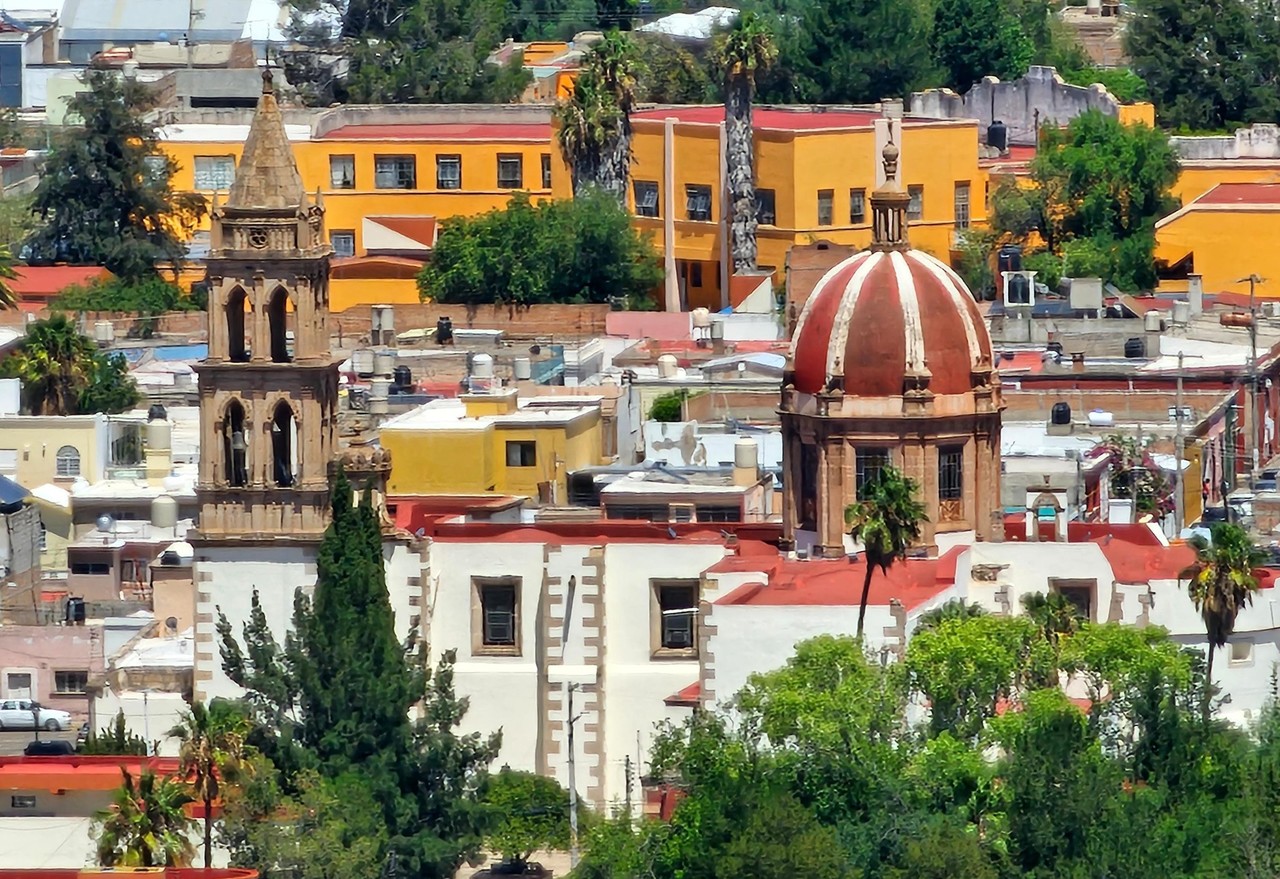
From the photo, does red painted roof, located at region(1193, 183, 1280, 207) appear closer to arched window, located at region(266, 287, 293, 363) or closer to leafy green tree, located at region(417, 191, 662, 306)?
leafy green tree, located at region(417, 191, 662, 306)

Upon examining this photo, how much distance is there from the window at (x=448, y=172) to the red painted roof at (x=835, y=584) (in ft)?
216

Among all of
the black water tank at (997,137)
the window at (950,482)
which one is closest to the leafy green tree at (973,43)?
the black water tank at (997,137)

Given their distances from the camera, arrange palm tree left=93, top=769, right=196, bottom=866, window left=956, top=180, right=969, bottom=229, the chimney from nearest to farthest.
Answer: palm tree left=93, top=769, right=196, bottom=866
the chimney
window left=956, top=180, right=969, bottom=229

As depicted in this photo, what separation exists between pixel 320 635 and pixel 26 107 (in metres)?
107

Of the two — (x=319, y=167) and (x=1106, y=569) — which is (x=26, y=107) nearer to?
(x=319, y=167)

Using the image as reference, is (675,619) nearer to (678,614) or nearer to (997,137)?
(678,614)

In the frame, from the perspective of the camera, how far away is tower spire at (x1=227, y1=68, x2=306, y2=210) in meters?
97.8

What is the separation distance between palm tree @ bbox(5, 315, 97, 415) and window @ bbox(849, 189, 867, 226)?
2652 centimetres

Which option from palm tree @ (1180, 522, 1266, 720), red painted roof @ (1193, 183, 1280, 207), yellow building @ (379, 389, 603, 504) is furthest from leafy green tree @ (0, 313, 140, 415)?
palm tree @ (1180, 522, 1266, 720)

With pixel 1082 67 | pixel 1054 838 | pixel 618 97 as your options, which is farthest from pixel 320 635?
pixel 1082 67

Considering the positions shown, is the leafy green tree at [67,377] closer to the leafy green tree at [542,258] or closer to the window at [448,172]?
the leafy green tree at [542,258]

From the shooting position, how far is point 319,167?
160 meters

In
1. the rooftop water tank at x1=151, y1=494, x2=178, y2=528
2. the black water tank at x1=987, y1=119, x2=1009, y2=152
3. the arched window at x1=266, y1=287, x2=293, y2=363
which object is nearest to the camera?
the arched window at x1=266, y1=287, x2=293, y2=363

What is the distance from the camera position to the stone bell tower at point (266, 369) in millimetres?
96750
